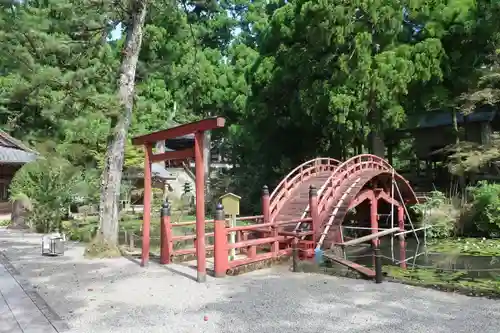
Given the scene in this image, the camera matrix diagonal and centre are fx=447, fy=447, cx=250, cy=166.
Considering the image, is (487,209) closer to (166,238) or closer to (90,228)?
(166,238)

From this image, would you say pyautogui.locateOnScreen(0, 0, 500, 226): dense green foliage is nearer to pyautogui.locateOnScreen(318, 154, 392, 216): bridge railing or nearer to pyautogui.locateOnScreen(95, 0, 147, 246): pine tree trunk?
pyautogui.locateOnScreen(95, 0, 147, 246): pine tree trunk

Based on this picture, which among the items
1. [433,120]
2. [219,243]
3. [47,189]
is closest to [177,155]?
[219,243]

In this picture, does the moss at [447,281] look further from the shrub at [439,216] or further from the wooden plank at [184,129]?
the shrub at [439,216]

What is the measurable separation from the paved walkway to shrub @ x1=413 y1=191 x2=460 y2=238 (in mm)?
13763

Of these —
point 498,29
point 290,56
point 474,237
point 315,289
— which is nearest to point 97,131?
point 290,56

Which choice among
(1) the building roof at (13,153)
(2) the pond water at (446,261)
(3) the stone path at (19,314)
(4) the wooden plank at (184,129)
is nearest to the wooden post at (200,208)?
(4) the wooden plank at (184,129)

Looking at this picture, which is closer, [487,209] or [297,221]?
[297,221]

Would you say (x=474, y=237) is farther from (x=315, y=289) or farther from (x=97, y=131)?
(x=97, y=131)

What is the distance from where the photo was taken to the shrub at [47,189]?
16.2m

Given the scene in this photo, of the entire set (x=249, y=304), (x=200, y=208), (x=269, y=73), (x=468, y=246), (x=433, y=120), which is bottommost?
(x=468, y=246)

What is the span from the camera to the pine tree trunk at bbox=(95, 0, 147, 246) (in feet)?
35.6

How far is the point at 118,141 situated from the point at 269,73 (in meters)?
12.2

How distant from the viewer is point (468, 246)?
1429 centimetres

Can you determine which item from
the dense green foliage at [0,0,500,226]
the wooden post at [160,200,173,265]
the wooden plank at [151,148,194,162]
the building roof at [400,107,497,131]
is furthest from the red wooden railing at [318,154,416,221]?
the building roof at [400,107,497,131]
